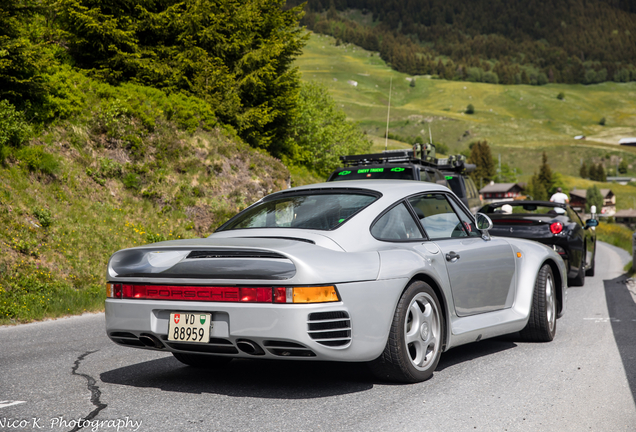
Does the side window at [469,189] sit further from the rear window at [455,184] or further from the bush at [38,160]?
the bush at [38,160]

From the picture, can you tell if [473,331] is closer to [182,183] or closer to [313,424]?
[313,424]

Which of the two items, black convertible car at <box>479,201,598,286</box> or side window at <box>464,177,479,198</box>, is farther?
side window at <box>464,177,479,198</box>

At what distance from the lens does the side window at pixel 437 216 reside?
529 centimetres

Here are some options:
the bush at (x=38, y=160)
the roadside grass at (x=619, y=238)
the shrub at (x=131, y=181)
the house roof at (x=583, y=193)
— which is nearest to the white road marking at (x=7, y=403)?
the bush at (x=38, y=160)

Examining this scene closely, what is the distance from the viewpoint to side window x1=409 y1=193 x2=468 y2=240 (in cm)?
529

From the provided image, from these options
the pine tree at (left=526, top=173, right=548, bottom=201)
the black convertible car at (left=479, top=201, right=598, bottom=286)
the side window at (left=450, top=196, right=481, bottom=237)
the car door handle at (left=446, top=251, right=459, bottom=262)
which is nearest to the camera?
the car door handle at (left=446, top=251, right=459, bottom=262)


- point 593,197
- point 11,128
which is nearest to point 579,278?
point 11,128

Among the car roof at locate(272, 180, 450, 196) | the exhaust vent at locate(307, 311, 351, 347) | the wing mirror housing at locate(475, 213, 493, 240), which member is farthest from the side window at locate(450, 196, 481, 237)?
the exhaust vent at locate(307, 311, 351, 347)

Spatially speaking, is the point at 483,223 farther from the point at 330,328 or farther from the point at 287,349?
the point at 287,349

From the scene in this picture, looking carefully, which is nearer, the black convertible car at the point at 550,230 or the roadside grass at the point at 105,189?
the roadside grass at the point at 105,189

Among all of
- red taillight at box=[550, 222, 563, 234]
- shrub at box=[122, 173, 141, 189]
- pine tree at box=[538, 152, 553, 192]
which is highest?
shrub at box=[122, 173, 141, 189]

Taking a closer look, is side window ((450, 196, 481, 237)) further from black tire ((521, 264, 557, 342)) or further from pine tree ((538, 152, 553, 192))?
pine tree ((538, 152, 553, 192))

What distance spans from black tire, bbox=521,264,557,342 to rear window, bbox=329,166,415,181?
5.87 meters

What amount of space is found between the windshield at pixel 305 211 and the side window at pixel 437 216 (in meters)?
0.55
